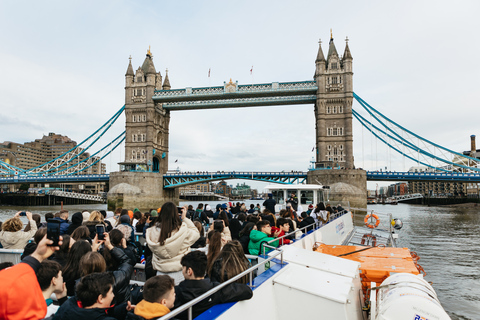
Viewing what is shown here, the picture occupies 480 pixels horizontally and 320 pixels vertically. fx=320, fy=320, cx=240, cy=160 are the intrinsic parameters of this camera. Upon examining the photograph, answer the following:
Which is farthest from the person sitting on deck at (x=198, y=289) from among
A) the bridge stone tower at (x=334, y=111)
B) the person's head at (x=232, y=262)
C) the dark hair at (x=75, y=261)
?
the bridge stone tower at (x=334, y=111)

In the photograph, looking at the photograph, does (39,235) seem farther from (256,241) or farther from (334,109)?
(334,109)

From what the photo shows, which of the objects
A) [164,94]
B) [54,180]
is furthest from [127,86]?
[54,180]

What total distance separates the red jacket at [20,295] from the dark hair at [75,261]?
42.9 inches

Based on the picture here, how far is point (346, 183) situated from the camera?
38.5 m

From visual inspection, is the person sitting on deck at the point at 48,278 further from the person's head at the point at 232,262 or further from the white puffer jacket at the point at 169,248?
the person's head at the point at 232,262

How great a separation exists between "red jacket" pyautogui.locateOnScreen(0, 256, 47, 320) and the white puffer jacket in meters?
1.47

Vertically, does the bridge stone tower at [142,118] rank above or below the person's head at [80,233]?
above

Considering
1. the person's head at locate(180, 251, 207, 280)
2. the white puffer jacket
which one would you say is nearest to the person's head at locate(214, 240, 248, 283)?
the person's head at locate(180, 251, 207, 280)

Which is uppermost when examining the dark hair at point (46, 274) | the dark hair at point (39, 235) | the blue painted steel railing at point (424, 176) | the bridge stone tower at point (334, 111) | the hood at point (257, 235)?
the bridge stone tower at point (334, 111)

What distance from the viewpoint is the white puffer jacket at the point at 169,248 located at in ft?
11.7

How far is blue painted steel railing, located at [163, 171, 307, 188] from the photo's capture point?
44406 mm

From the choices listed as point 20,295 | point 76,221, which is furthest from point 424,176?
point 20,295

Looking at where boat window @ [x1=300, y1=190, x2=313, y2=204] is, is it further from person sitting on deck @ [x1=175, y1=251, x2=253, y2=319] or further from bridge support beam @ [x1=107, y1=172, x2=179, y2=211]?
bridge support beam @ [x1=107, y1=172, x2=179, y2=211]

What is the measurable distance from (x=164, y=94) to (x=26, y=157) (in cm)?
11566
